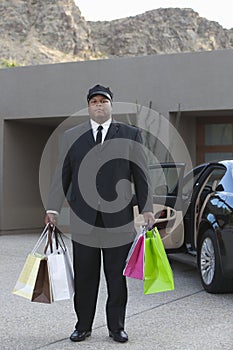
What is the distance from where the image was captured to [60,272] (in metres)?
4.84

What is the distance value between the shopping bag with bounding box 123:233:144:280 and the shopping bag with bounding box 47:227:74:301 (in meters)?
0.45

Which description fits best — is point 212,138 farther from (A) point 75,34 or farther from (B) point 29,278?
(A) point 75,34

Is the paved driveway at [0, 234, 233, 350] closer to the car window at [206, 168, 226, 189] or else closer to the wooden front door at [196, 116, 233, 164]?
the car window at [206, 168, 226, 189]

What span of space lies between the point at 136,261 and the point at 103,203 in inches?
20.4

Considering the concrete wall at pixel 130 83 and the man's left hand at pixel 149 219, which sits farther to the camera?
the concrete wall at pixel 130 83

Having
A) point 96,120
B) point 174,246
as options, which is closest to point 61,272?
point 96,120

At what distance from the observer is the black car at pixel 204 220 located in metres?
6.54

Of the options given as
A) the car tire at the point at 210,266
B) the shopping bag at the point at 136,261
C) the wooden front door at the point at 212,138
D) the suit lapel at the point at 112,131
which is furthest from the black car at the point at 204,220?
the wooden front door at the point at 212,138

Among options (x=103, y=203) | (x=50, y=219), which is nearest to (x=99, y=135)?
(x=103, y=203)

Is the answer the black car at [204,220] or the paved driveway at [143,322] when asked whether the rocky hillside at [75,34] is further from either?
the paved driveway at [143,322]

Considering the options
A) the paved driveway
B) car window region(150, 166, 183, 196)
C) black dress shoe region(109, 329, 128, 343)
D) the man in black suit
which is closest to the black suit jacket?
the man in black suit

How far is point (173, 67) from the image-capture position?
12539mm

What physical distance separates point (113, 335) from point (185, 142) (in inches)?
340

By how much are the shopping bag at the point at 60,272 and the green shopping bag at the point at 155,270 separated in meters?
0.60
